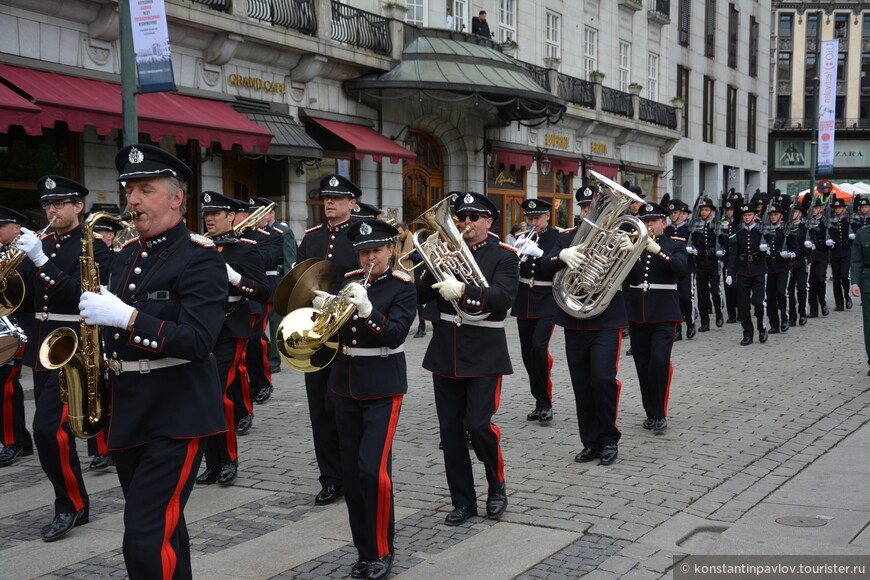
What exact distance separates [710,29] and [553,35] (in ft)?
46.8

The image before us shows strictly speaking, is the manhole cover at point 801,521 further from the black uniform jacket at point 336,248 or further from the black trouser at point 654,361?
the black uniform jacket at point 336,248

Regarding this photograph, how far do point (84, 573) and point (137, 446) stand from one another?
1.50 m

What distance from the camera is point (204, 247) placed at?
4.26 meters

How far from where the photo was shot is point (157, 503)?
404 cm

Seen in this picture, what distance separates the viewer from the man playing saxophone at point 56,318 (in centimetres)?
605

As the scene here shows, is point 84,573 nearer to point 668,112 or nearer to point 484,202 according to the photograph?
point 484,202

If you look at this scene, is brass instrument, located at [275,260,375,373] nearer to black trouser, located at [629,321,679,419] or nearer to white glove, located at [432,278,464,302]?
white glove, located at [432,278,464,302]

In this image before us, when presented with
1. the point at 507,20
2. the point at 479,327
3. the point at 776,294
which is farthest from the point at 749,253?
the point at 507,20

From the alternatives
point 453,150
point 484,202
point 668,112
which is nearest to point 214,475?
point 484,202

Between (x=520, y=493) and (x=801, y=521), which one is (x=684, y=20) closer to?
(x=520, y=493)

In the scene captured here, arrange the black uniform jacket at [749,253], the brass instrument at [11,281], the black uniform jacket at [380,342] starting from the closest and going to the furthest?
1. the black uniform jacket at [380,342]
2. the brass instrument at [11,281]
3. the black uniform jacket at [749,253]

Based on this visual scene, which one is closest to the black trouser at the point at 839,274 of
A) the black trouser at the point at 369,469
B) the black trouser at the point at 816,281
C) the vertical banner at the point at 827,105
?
the black trouser at the point at 816,281

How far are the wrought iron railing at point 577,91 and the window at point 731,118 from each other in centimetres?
1509

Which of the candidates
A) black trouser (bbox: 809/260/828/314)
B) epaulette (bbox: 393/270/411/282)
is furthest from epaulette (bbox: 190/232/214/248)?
black trouser (bbox: 809/260/828/314)
